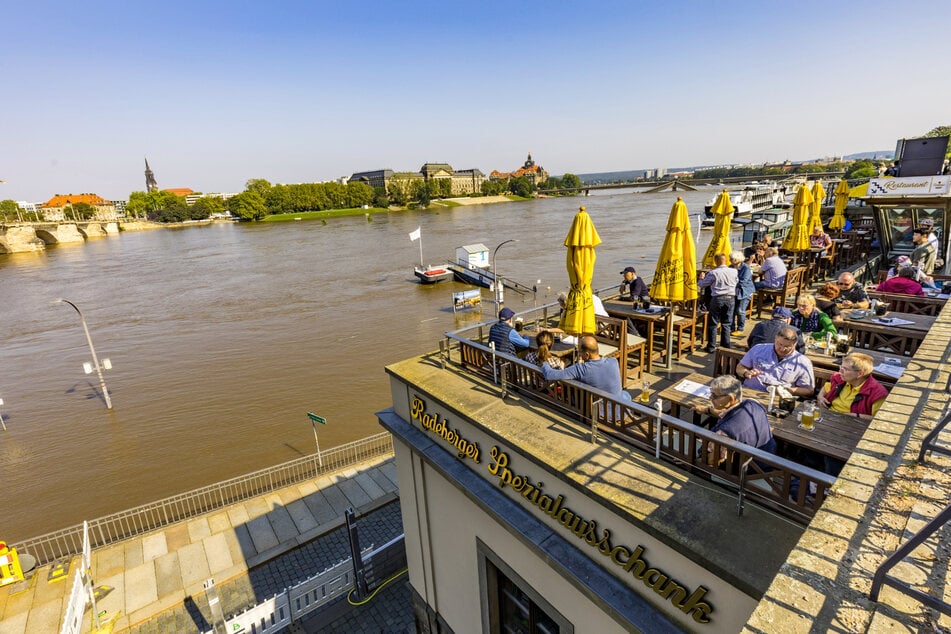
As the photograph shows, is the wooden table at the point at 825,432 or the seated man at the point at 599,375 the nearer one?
the wooden table at the point at 825,432

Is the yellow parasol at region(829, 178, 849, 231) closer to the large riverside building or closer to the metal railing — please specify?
the large riverside building

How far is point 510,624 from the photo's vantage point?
5957 millimetres

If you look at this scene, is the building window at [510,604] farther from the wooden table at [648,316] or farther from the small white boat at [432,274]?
the small white boat at [432,274]

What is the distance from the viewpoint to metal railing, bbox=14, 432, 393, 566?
12625mm

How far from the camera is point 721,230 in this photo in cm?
983

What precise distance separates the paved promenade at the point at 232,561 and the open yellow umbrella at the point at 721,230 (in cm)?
1016

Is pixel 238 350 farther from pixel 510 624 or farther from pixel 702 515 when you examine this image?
pixel 702 515

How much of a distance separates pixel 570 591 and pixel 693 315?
5.36 m

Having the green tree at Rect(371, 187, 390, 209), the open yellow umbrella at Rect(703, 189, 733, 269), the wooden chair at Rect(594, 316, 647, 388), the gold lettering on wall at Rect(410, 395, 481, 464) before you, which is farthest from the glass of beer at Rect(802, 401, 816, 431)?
the green tree at Rect(371, 187, 390, 209)

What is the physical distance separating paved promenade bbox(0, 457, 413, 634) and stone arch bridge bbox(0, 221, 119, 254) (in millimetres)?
104239

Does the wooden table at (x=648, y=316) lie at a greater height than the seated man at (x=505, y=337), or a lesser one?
lesser

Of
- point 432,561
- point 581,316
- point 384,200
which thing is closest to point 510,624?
point 432,561

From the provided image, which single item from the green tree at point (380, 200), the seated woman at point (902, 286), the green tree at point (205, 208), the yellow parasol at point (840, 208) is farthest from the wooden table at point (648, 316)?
the green tree at point (205, 208)

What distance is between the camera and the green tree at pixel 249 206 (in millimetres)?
121812
